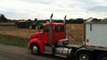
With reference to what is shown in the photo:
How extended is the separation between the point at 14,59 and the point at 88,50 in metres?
4.52

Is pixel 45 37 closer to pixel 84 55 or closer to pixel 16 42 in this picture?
pixel 84 55

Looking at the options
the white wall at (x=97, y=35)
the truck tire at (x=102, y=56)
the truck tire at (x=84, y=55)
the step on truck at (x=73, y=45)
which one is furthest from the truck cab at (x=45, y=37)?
the truck tire at (x=102, y=56)

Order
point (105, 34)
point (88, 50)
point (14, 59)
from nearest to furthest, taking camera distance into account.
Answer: point (105, 34) → point (88, 50) → point (14, 59)

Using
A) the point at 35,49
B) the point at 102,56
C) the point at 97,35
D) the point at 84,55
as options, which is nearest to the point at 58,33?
the point at 35,49

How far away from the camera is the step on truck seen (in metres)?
15.2

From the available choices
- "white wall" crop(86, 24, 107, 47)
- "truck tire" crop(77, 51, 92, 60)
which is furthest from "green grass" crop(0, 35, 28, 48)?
"white wall" crop(86, 24, 107, 47)

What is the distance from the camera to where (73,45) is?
18.3 m

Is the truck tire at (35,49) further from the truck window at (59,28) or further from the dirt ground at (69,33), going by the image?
the dirt ground at (69,33)

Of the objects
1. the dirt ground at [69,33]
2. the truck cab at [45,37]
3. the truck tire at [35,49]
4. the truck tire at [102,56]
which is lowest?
the dirt ground at [69,33]

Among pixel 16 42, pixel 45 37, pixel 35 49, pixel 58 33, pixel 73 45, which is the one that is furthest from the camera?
pixel 16 42

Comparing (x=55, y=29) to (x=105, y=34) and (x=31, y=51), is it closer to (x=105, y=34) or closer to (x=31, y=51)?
(x=31, y=51)

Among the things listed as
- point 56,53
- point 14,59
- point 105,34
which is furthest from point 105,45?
point 14,59

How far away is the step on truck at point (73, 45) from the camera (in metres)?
15.2

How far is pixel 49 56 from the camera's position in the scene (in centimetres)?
1928
